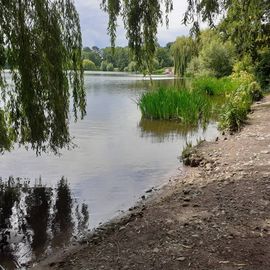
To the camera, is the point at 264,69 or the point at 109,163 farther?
the point at 264,69

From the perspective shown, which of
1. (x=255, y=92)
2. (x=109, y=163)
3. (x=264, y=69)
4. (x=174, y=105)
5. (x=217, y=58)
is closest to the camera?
(x=109, y=163)

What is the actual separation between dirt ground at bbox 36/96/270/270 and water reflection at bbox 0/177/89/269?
1.55 feet

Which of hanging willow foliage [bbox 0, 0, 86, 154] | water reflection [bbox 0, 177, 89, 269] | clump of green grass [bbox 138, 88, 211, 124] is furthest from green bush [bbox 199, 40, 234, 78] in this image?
hanging willow foliage [bbox 0, 0, 86, 154]

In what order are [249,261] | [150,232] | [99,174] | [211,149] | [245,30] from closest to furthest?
[249,261] < [150,232] < [245,30] < [99,174] < [211,149]

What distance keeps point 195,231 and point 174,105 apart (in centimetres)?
1323

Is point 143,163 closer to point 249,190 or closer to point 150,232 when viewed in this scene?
point 249,190

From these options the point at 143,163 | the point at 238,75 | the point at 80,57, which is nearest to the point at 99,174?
the point at 143,163

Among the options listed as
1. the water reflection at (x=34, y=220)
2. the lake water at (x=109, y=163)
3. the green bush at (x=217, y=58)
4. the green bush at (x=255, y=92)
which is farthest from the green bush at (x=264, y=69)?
the water reflection at (x=34, y=220)

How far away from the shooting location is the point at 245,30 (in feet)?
18.7

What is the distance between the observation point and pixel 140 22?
16.0 feet

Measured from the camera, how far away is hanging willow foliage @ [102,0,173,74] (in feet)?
15.9

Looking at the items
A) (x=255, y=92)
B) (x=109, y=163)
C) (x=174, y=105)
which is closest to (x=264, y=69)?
(x=255, y=92)

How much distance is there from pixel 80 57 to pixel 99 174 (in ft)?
11.9

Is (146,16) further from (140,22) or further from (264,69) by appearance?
(264,69)
